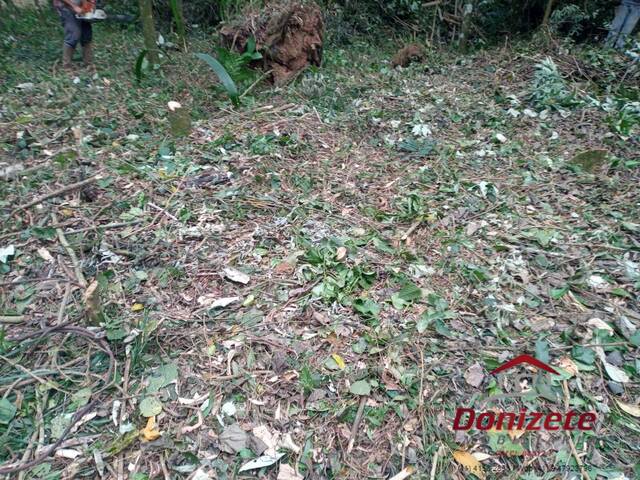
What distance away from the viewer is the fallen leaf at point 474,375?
1742 millimetres

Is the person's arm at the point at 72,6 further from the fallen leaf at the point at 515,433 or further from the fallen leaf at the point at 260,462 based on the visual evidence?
the fallen leaf at the point at 515,433

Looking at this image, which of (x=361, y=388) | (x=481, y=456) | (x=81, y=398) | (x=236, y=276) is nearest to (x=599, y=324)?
(x=481, y=456)

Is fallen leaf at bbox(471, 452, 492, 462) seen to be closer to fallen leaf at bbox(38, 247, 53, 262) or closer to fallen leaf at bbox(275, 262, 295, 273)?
fallen leaf at bbox(275, 262, 295, 273)

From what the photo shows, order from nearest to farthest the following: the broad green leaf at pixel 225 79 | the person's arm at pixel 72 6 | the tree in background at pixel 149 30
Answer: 1. the broad green leaf at pixel 225 79
2. the tree in background at pixel 149 30
3. the person's arm at pixel 72 6

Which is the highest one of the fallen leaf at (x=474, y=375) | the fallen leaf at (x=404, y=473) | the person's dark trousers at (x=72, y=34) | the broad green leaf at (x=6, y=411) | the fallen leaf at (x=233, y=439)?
the person's dark trousers at (x=72, y=34)

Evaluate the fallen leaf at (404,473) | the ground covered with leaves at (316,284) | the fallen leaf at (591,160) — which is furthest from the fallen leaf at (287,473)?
the fallen leaf at (591,160)

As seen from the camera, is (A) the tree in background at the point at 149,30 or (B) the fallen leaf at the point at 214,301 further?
(A) the tree in background at the point at 149,30

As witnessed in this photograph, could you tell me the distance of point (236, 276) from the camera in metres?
2.17

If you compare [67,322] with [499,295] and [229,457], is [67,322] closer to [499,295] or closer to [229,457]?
[229,457]

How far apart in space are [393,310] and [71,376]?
54.6 inches

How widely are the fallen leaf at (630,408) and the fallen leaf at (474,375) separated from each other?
52 centimetres

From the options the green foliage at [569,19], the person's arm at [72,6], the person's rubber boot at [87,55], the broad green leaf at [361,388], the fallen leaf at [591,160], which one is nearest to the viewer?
the broad green leaf at [361,388]

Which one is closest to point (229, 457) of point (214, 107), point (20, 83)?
point (214, 107)

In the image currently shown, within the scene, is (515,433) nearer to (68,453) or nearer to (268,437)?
(268,437)
